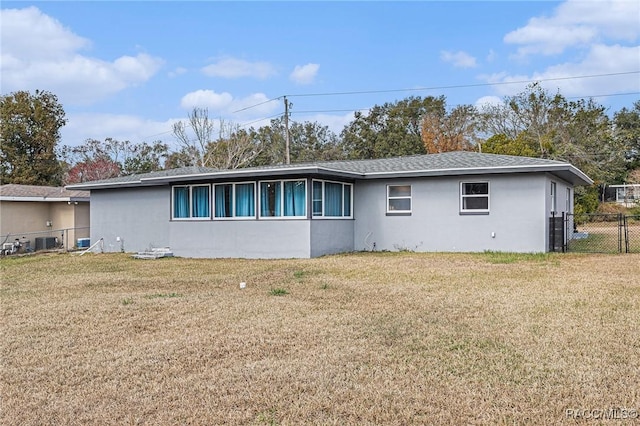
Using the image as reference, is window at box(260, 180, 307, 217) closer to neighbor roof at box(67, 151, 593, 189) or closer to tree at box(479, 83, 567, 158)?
neighbor roof at box(67, 151, 593, 189)

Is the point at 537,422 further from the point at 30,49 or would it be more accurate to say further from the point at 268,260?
the point at 30,49

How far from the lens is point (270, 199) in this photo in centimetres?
1496

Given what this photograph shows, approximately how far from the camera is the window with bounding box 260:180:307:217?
14.5 metres

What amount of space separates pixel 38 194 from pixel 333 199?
1352cm

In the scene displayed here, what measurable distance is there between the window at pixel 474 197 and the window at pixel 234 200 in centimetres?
600

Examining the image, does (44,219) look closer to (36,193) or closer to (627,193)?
(36,193)

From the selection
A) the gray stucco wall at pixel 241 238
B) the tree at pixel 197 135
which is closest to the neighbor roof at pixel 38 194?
the gray stucco wall at pixel 241 238

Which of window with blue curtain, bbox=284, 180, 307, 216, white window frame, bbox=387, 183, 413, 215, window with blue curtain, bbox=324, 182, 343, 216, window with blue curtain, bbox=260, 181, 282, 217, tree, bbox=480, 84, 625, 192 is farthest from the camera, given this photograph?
tree, bbox=480, 84, 625, 192

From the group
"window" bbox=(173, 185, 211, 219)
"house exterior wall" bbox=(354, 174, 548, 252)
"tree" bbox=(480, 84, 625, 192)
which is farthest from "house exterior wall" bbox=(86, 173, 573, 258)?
"tree" bbox=(480, 84, 625, 192)

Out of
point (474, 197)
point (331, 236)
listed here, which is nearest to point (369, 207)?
point (331, 236)

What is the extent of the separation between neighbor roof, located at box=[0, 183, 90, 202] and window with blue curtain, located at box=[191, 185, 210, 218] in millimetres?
7706

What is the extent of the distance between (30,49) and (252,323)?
1411 cm

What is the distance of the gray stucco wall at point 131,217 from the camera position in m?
18.2

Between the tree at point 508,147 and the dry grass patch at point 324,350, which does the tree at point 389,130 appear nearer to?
the tree at point 508,147
